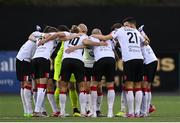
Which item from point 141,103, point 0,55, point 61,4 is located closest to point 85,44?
point 141,103

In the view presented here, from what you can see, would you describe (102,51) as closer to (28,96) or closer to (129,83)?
(129,83)

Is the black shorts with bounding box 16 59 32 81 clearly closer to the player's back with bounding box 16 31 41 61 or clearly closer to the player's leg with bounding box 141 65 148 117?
the player's back with bounding box 16 31 41 61

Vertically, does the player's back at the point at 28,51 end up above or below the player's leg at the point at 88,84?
above

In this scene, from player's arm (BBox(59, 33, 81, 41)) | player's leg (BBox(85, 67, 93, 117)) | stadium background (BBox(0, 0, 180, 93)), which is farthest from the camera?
stadium background (BBox(0, 0, 180, 93))

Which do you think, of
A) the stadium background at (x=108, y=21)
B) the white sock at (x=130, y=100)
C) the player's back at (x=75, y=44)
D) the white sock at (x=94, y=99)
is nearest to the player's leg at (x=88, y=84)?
the white sock at (x=94, y=99)

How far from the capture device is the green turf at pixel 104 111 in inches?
745

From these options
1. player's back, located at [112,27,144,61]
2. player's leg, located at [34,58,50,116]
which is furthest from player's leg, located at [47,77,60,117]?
player's back, located at [112,27,144,61]

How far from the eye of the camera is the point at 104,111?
22547 millimetres

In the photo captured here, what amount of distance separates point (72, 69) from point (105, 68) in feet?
2.51

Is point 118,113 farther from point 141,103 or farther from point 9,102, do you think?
point 9,102

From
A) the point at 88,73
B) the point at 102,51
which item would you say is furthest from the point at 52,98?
the point at 102,51

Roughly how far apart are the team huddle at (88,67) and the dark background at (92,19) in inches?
473

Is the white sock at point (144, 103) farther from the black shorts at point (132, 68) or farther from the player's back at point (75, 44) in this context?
the player's back at point (75, 44)

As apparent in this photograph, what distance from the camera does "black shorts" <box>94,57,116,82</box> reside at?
20.0 meters
